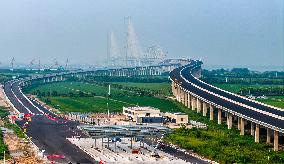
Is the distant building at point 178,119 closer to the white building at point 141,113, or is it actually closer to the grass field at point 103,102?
the white building at point 141,113

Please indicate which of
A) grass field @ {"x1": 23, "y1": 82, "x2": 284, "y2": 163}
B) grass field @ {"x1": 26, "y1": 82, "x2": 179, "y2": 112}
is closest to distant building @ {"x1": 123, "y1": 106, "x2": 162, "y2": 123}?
grass field @ {"x1": 23, "y1": 82, "x2": 284, "y2": 163}

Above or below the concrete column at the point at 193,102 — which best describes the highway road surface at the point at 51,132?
below

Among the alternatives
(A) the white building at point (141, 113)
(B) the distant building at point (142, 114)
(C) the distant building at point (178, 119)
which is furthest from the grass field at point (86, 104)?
(C) the distant building at point (178, 119)

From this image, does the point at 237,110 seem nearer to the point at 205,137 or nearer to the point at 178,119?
the point at 178,119

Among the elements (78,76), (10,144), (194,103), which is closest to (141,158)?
(10,144)

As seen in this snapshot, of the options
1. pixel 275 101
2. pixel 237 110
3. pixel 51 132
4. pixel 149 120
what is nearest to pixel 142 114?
pixel 149 120

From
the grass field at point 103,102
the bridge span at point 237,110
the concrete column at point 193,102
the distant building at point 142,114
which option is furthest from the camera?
the grass field at point 103,102

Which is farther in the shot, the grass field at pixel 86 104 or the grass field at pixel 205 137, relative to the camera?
the grass field at pixel 86 104

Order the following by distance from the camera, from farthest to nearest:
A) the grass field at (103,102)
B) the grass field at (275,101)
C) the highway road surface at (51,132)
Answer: the grass field at (275,101) < the grass field at (103,102) < the highway road surface at (51,132)

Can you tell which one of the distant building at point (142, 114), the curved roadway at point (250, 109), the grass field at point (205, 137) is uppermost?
the curved roadway at point (250, 109)

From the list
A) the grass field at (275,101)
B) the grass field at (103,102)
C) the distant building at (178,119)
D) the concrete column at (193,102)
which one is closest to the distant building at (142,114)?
the distant building at (178,119)

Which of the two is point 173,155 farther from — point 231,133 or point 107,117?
point 107,117

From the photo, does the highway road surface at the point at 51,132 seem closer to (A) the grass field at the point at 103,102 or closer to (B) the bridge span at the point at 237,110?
(A) the grass field at the point at 103,102
